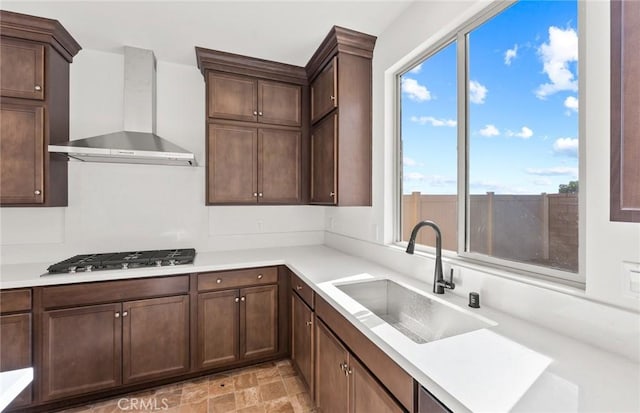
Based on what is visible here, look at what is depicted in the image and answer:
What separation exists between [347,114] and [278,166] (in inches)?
34.0

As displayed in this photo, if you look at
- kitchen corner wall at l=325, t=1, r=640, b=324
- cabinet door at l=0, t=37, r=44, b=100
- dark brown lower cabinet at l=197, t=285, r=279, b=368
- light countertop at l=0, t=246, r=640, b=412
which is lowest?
dark brown lower cabinet at l=197, t=285, r=279, b=368

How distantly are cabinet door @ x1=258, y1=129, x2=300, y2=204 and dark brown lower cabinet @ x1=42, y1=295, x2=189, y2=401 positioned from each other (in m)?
1.16

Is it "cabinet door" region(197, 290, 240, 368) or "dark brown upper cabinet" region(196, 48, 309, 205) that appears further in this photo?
"dark brown upper cabinet" region(196, 48, 309, 205)

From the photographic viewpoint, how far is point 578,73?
1.09 metres

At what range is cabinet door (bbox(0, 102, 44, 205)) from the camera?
1.96 m

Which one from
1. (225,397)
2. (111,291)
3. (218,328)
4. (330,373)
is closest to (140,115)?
(111,291)

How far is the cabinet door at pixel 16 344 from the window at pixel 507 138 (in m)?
2.67

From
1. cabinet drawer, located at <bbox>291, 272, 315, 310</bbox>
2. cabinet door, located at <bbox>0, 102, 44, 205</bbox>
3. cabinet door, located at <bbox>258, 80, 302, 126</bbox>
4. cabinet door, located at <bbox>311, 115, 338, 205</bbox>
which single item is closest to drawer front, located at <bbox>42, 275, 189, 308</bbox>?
cabinet door, located at <bbox>0, 102, 44, 205</bbox>

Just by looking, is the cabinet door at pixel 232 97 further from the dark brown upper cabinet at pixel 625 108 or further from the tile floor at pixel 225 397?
the dark brown upper cabinet at pixel 625 108

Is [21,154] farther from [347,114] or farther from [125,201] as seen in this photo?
[347,114]

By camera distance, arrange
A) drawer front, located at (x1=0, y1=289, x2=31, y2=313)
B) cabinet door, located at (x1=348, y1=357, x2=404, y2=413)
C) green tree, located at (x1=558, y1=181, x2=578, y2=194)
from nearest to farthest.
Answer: cabinet door, located at (x1=348, y1=357, x2=404, y2=413) < green tree, located at (x1=558, y1=181, x2=578, y2=194) < drawer front, located at (x1=0, y1=289, x2=31, y2=313)

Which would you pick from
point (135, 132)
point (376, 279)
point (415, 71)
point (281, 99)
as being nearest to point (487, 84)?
point (415, 71)

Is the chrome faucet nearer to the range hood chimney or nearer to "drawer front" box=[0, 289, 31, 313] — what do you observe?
the range hood chimney

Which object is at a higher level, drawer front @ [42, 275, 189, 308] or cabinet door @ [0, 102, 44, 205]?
cabinet door @ [0, 102, 44, 205]
